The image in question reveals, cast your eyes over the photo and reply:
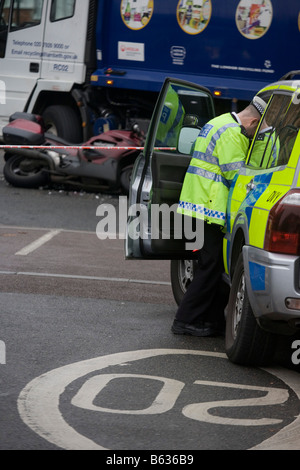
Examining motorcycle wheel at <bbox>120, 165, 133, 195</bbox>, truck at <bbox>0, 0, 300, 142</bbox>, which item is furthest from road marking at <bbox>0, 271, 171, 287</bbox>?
truck at <bbox>0, 0, 300, 142</bbox>

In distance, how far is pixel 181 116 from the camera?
25.3 feet

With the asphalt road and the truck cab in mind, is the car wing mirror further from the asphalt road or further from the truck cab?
the truck cab

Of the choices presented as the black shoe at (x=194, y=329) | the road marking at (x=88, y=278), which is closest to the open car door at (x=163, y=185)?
the black shoe at (x=194, y=329)

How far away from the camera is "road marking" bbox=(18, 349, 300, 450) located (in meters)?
4.71

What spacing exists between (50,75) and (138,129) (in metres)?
2.01

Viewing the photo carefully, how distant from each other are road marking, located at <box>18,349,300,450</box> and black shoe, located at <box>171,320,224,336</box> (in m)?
0.49

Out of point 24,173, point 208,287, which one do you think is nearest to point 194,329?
point 208,287

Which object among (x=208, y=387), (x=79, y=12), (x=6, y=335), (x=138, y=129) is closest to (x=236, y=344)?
(x=208, y=387)

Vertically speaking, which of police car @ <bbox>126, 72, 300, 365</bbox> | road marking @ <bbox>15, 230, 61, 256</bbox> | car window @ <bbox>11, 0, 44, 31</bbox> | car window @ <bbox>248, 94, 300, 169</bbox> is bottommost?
road marking @ <bbox>15, 230, 61, 256</bbox>

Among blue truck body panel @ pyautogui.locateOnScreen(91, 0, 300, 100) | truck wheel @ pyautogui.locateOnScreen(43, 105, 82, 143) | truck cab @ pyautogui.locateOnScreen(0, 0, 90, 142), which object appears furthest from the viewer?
truck wheel @ pyautogui.locateOnScreen(43, 105, 82, 143)

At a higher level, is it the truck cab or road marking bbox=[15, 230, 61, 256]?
the truck cab

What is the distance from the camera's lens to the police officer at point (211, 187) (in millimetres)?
6879

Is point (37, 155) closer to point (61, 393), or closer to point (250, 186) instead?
point (250, 186)

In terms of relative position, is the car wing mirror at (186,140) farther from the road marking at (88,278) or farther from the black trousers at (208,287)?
the road marking at (88,278)
